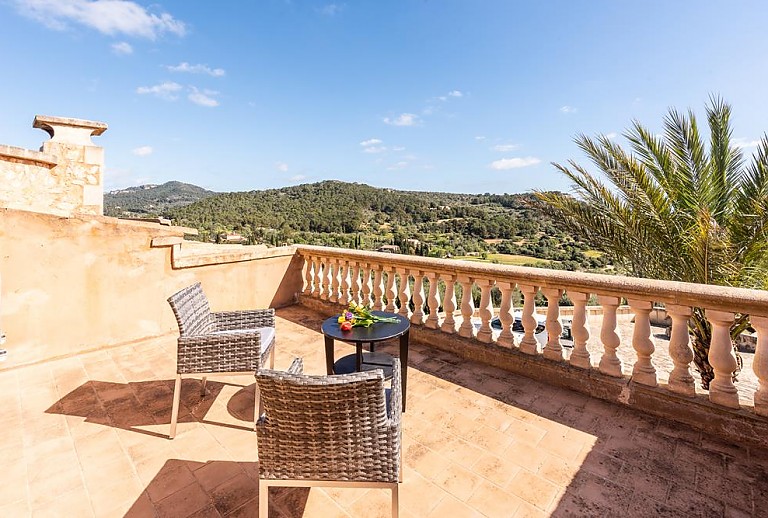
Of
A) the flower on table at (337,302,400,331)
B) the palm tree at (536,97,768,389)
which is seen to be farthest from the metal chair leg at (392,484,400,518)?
the palm tree at (536,97,768,389)

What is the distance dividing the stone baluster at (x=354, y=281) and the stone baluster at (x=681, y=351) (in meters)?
3.30

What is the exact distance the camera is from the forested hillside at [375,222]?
1761 centimetres

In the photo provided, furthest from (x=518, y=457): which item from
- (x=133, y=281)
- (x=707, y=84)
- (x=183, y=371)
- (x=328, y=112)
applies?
(x=328, y=112)

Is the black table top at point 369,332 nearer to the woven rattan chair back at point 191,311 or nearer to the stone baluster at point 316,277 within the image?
the woven rattan chair back at point 191,311

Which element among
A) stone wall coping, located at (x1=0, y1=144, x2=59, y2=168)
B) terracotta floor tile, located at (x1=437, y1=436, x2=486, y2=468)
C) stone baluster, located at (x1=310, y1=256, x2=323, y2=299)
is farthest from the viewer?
stone baluster, located at (x1=310, y1=256, x2=323, y2=299)

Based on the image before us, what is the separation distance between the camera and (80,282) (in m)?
3.53

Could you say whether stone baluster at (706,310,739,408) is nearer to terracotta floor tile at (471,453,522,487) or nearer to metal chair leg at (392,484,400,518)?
terracotta floor tile at (471,453,522,487)

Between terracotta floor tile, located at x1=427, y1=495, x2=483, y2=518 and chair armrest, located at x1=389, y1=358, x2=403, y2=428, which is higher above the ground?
chair armrest, located at x1=389, y1=358, x2=403, y2=428

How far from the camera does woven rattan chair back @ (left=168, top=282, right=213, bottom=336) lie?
2.39 m

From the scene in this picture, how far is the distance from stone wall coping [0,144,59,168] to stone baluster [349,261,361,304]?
3973 millimetres

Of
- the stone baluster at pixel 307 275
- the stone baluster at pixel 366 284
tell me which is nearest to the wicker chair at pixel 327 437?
the stone baluster at pixel 366 284

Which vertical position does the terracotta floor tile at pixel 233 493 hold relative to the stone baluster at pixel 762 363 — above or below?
below

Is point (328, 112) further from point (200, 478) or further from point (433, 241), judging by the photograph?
point (200, 478)

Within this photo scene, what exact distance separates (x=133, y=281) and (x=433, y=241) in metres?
20.7
